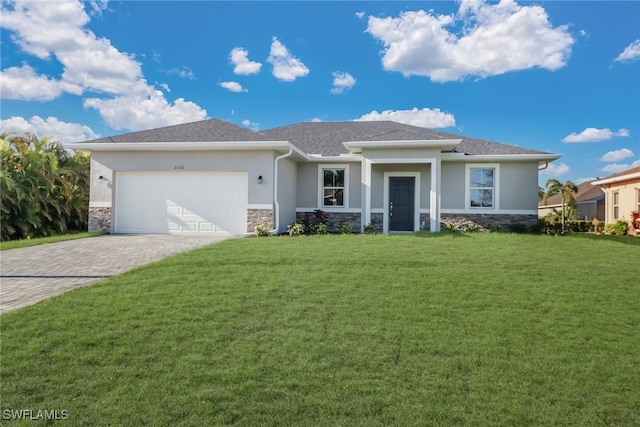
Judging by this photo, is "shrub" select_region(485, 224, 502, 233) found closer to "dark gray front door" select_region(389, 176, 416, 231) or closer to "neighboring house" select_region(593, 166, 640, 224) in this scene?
"dark gray front door" select_region(389, 176, 416, 231)

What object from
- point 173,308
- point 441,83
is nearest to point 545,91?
point 441,83

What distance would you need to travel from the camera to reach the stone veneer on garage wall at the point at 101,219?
13.5 m

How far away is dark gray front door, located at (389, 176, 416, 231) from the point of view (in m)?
15.0

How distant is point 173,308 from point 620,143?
21910 millimetres

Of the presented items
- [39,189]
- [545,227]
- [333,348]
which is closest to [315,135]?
[545,227]

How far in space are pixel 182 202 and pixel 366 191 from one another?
21.0ft

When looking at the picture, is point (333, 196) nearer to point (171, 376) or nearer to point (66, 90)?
point (66, 90)

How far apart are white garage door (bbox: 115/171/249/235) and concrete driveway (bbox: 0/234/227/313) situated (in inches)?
55.6

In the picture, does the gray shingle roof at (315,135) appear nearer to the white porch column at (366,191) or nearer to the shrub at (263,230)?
the white porch column at (366,191)

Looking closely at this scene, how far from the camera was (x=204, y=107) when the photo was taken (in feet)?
59.3

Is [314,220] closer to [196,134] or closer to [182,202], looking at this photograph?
[182,202]

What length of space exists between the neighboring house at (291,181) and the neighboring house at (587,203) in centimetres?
1845

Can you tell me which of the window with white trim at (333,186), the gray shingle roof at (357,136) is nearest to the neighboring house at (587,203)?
the gray shingle roof at (357,136)

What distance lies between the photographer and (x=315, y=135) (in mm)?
17969
